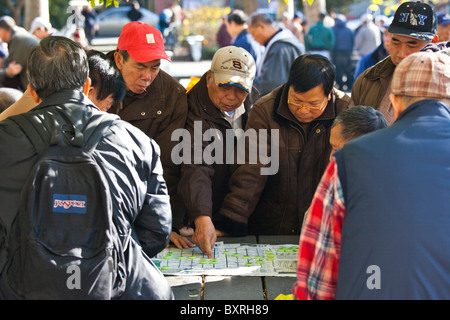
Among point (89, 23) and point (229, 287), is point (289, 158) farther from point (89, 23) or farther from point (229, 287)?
point (89, 23)

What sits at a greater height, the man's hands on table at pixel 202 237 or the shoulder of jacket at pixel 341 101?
the shoulder of jacket at pixel 341 101

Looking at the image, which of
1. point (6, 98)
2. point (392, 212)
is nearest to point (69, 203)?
point (392, 212)

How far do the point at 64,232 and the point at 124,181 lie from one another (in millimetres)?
289

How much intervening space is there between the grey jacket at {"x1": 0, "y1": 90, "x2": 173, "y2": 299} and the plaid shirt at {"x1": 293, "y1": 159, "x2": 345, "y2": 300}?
605 mm

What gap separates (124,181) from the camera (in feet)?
7.68

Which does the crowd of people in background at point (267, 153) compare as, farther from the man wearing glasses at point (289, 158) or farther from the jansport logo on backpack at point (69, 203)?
the jansport logo on backpack at point (69, 203)

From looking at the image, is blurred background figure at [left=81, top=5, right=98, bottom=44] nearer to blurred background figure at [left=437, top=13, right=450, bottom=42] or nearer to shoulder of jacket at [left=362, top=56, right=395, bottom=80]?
blurred background figure at [left=437, top=13, right=450, bottom=42]

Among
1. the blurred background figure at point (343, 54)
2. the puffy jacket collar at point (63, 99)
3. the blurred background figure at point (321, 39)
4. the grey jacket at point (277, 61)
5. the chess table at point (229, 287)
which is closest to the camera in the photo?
the puffy jacket collar at point (63, 99)

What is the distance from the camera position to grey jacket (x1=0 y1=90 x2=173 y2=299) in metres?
2.25

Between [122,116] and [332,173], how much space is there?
6.16ft

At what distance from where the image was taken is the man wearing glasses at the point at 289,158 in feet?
12.0

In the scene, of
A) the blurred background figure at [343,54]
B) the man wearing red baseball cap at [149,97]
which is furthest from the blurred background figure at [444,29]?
the blurred background figure at [343,54]

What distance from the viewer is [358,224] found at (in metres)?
2.07
